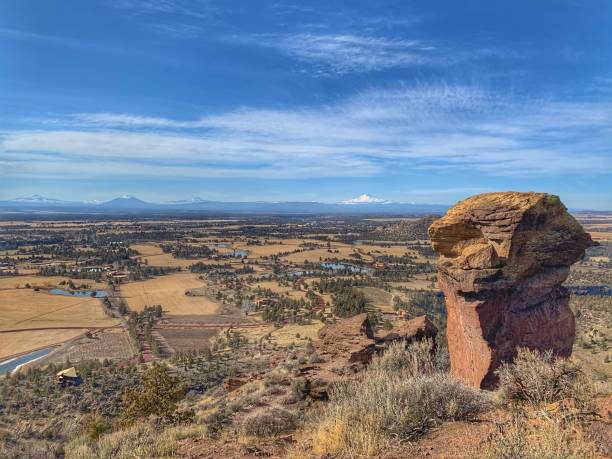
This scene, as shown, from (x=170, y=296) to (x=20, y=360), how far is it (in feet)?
89.3

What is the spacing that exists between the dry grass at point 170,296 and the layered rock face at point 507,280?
39221 millimetres

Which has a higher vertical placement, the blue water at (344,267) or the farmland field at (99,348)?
the blue water at (344,267)

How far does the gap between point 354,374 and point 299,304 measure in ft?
124

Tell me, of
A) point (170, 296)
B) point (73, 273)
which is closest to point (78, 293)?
point (170, 296)

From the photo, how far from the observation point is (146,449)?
705 centimetres

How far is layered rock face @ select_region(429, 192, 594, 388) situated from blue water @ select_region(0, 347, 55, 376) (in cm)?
3009

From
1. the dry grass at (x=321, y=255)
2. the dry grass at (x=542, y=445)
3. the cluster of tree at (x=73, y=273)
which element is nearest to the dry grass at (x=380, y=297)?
the dry grass at (x=321, y=255)

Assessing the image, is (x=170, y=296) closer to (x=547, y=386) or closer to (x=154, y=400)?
(x=154, y=400)

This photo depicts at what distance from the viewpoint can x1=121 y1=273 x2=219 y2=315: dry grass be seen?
50.8 m

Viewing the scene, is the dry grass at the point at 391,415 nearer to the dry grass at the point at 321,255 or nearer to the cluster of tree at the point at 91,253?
the dry grass at the point at 321,255

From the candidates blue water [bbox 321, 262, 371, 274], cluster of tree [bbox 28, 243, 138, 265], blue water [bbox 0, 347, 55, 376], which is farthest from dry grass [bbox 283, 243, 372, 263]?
blue water [bbox 0, 347, 55, 376]

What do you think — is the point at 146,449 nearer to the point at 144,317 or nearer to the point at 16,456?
the point at 16,456

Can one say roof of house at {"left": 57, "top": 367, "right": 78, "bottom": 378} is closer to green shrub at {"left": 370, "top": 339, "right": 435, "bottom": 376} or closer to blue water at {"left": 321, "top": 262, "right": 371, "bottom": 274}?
green shrub at {"left": 370, "top": 339, "right": 435, "bottom": 376}

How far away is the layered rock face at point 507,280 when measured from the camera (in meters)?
13.1
